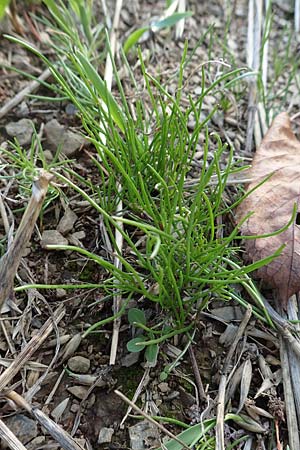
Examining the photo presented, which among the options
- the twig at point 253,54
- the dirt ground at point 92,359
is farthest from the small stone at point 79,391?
the twig at point 253,54

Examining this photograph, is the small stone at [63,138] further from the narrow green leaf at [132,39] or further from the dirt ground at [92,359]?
the narrow green leaf at [132,39]

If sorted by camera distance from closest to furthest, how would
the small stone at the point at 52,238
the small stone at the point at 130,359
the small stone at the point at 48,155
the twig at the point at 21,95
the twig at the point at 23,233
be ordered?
the twig at the point at 23,233 < the small stone at the point at 130,359 < the small stone at the point at 52,238 < the small stone at the point at 48,155 < the twig at the point at 21,95

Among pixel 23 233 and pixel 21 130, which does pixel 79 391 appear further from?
pixel 21 130

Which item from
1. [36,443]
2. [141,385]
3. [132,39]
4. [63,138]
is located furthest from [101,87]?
[36,443]

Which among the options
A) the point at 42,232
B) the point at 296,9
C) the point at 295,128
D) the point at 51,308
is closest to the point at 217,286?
the point at 51,308

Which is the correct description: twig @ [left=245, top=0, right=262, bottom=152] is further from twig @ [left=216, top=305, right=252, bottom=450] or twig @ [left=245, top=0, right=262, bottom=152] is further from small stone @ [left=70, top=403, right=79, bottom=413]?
small stone @ [left=70, top=403, right=79, bottom=413]

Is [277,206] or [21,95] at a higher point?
[21,95]
